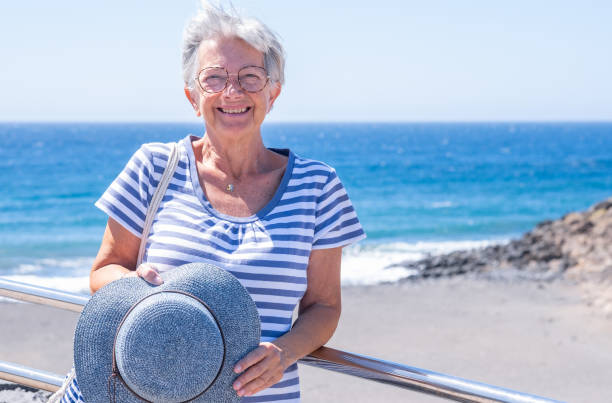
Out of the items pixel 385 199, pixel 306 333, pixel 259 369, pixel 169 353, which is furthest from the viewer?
pixel 385 199

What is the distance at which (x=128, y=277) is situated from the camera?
5.35 feet

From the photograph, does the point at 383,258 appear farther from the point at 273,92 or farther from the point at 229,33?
the point at 229,33

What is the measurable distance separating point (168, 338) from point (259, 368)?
0.77ft

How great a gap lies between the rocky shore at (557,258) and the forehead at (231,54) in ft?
31.8

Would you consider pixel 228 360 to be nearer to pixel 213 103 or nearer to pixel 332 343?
pixel 213 103

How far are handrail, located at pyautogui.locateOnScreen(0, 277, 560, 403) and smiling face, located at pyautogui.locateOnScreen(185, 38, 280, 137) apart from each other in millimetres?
607

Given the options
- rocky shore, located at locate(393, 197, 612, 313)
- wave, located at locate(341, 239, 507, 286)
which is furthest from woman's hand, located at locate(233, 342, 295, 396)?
wave, located at locate(341, 239, 507, 286)

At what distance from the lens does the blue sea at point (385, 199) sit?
18.6 metres

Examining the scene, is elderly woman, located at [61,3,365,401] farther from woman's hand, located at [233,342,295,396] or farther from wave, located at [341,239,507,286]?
wave, located at [341,239,507,286]

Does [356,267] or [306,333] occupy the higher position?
[306,333]

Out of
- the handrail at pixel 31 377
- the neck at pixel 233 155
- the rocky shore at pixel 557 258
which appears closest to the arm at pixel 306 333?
the neck at pixel 233 155

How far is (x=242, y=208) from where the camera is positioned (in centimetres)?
191

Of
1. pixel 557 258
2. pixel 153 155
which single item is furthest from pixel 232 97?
pixel 557 258

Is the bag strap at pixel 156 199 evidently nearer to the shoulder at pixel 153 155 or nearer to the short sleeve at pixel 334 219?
the shoulder at pixel 153 155
